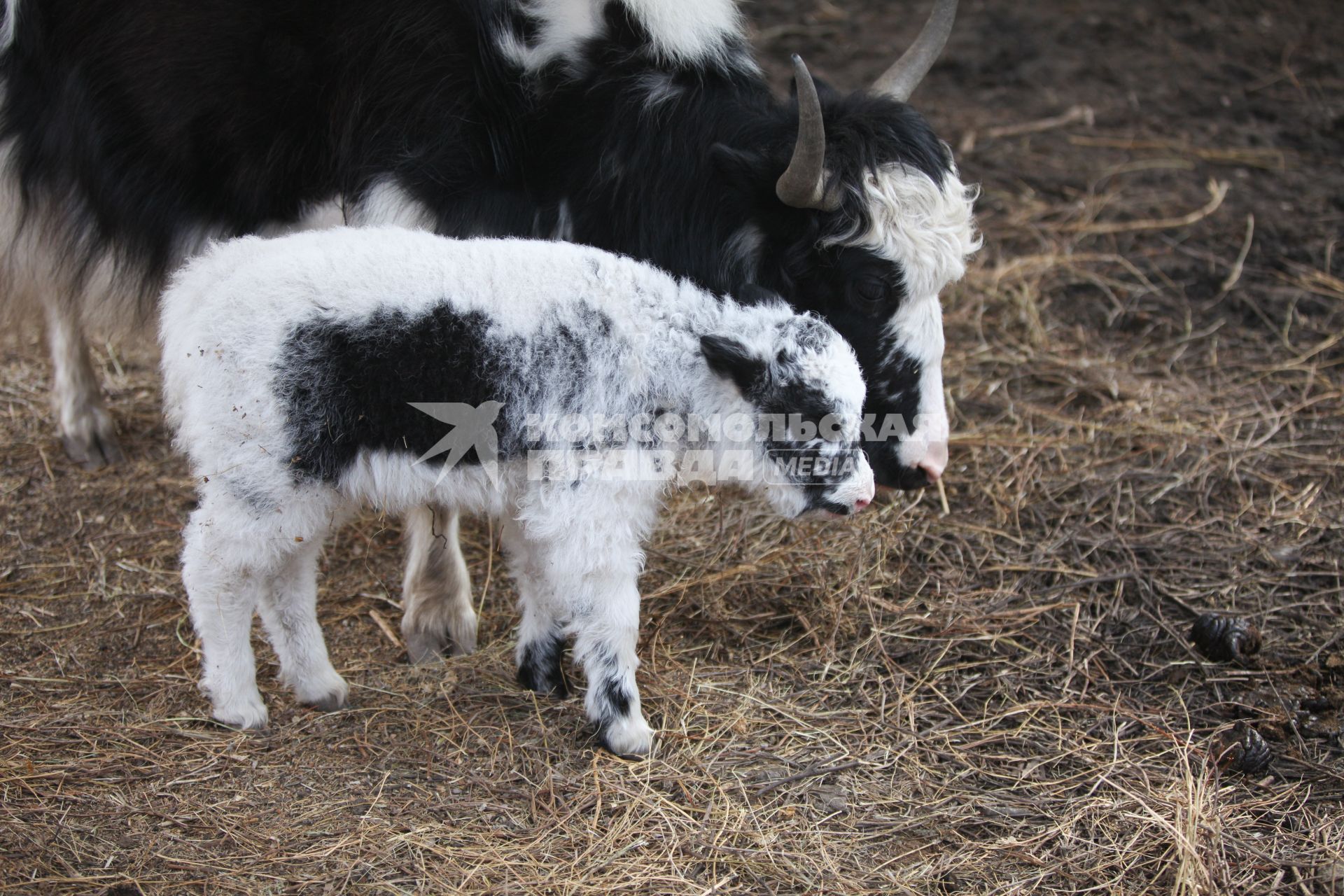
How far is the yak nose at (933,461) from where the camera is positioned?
3.47m

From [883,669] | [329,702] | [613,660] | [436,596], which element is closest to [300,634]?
[329,702]

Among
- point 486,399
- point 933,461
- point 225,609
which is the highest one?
point 486,399

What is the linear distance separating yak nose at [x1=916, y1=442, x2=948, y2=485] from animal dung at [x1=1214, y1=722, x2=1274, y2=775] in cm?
107

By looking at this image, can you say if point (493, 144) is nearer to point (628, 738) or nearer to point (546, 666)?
point (546, 666)

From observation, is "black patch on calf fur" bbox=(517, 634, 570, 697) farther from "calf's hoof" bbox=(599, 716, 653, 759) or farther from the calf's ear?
the calf's ear

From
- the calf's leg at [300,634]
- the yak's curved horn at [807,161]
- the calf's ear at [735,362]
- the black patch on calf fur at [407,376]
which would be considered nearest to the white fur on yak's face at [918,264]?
the yak's curved horn at [807,161]

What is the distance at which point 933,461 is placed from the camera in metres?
3.48

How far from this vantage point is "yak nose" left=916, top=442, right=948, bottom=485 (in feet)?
11.4

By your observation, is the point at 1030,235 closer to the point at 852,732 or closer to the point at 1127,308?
the point at 1127,308

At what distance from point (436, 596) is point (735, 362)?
140 centimetres

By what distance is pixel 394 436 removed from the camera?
2.87 meters

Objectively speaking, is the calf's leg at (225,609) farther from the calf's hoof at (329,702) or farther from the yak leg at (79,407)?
the yak leg at (79,407)

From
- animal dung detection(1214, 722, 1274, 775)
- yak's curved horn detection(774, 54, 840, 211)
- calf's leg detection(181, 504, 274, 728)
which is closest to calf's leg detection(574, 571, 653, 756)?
calf's leg detection(181, 504, 274, 728)

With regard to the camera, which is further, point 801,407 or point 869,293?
point 869,293
